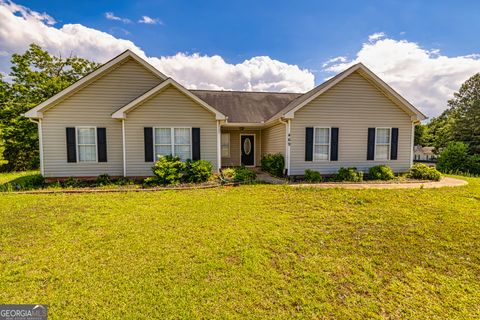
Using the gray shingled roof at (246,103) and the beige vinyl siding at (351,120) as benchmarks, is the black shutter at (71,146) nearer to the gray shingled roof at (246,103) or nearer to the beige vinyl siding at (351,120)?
the gray shingled roof at (246,103)

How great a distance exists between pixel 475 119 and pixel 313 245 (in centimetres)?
3386

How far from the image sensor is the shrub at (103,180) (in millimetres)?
9852

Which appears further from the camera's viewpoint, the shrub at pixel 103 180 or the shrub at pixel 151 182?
the shrub at pixel 103 180

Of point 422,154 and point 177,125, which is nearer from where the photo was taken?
point 177,125

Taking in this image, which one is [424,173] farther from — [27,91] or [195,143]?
[27,91]

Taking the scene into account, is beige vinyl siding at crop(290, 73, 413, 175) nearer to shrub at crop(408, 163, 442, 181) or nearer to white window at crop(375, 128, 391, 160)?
white window at crop(375, 128, 391, 160)

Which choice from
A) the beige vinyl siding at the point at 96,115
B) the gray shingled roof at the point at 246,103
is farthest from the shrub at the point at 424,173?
the beige vinyl siding at the point at 96,115

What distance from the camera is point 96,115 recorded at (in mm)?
10406

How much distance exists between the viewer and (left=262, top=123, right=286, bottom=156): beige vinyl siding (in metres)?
11.7

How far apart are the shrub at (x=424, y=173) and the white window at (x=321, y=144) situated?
4306 mm

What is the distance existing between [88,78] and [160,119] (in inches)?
139

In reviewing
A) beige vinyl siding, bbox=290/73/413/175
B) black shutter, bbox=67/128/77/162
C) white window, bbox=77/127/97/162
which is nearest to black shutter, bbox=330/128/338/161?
beige vinyl siding, bbox=290/73/413/175
